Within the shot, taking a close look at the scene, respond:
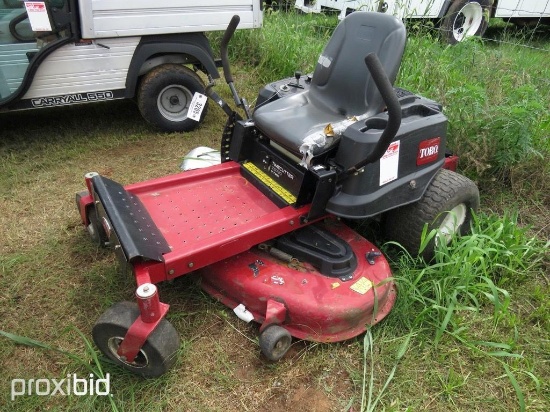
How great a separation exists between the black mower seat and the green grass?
0.71 m

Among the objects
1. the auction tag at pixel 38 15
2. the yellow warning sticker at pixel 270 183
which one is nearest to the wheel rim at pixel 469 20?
the yellow warning sticker at pixel 270 183

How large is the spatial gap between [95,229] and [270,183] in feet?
2.83

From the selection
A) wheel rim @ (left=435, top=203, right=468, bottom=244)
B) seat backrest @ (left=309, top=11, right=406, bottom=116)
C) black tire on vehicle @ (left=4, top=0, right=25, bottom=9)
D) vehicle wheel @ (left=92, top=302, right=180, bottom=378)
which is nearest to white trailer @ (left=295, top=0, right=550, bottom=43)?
seat backrest @ (left=309, top=11, right=406, bottom=116)

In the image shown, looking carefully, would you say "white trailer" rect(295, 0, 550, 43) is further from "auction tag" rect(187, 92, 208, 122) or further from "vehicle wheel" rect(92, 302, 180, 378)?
"vehicle wheel" rect(92, 302, 180, 378)

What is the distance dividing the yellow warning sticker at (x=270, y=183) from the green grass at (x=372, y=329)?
566 millimetres

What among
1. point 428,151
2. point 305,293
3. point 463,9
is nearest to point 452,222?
point 428,151

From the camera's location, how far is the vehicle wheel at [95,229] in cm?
218

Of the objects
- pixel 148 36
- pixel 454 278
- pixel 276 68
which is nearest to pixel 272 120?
pixel 454 278

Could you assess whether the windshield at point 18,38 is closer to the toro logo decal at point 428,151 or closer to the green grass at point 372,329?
the green grass at point 372,329

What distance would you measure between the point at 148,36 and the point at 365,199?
2086 mm

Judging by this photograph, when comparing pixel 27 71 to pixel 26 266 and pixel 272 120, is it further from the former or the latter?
pixel 272 120

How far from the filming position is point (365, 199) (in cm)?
193

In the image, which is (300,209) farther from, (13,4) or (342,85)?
(13,4)

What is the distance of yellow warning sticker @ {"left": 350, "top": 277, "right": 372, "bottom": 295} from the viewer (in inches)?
73.6
